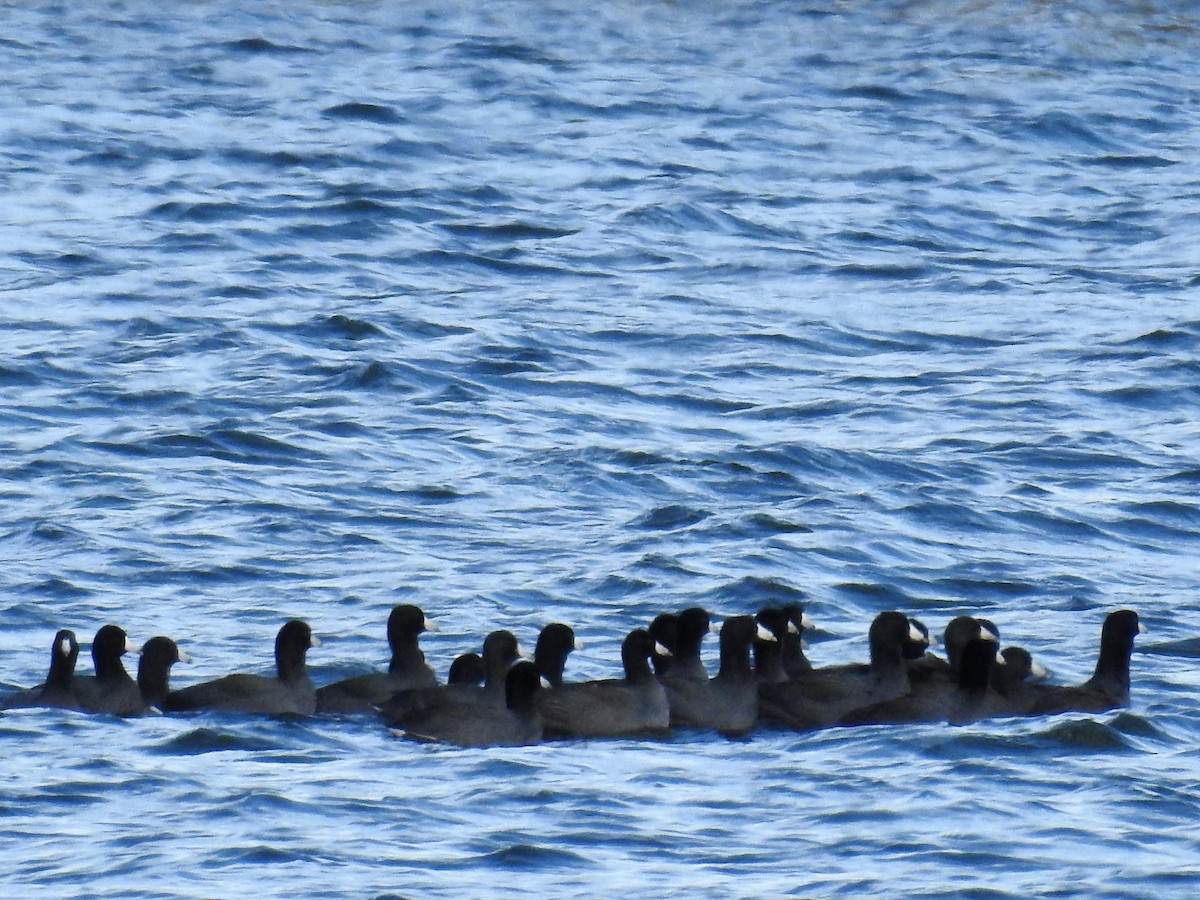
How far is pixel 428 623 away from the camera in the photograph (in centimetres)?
1700

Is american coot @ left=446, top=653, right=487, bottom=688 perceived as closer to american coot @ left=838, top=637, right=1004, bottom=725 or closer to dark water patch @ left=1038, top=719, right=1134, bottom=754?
american coot @ left=838, top=637, right=1004, bottom=725

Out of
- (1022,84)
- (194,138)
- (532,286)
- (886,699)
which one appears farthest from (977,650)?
(1022,84)

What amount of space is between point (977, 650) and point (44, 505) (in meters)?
8.19

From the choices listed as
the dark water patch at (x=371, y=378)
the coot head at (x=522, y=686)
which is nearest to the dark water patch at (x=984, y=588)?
the coot head at (x=522, y=686)

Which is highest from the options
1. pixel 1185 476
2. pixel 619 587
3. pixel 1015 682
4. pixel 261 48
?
pixel 261 48

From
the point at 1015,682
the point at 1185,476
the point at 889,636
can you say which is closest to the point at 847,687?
the point at 889,636

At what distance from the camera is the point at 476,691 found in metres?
15.7

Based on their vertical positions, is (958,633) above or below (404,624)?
below

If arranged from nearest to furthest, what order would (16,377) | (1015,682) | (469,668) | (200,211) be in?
(1015,682), (469,668), (16,377), (200,211)

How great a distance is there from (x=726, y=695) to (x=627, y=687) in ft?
2.62

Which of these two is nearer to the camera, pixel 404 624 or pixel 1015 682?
pixel 1015 682

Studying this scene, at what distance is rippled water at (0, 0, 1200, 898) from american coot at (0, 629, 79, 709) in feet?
0.45

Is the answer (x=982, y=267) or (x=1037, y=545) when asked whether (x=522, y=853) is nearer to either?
(x=1037, y=545)

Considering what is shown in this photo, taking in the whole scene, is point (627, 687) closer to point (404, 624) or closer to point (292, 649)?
point (404, 624)
